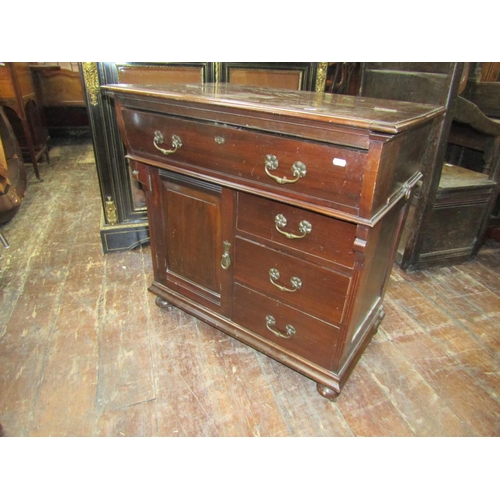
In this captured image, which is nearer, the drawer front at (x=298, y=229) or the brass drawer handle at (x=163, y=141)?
the drawer front at (x=298, y=229)

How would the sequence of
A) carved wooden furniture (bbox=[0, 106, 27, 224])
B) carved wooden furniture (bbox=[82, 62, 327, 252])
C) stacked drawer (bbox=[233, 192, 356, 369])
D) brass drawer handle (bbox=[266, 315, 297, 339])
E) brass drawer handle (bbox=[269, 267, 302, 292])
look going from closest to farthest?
stacked drawer (bbox=[233, 192, 356, 369]) → brass drawer handle (bbox=[269, 267, 302, 292]) → brass drawer handle (bbox=[266, 315, 297, 339]) → carved wooden furniture (bbox=[82, 62, 327, 252]) → carved wooden furniture (bbox=[0, 106, 27, 224])

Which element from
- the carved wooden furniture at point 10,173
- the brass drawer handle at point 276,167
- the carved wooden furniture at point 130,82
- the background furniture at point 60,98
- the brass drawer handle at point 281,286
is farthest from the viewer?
the background furniture at point 60,98

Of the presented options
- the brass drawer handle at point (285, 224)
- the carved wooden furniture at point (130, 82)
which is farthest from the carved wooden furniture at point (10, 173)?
the brass drawer handle at point (285, 224)

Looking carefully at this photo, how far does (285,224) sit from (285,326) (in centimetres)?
39

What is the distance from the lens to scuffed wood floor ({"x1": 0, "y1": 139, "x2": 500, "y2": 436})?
1198 millimetres

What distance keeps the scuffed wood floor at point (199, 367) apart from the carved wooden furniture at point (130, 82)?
226 mm

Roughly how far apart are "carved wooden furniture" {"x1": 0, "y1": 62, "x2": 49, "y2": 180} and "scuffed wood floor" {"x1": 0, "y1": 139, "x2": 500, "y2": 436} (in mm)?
1675

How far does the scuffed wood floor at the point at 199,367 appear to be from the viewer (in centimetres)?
120

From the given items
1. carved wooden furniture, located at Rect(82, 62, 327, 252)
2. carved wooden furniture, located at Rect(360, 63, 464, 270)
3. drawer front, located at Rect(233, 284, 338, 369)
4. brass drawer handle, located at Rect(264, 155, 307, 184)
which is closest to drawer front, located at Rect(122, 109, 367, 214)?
brass drawer handle, located at Rect(264, 155, 307, 184)

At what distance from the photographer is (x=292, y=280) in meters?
1.17

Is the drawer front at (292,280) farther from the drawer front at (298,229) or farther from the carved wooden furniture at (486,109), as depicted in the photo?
the carved wooden furniture at (486,109)

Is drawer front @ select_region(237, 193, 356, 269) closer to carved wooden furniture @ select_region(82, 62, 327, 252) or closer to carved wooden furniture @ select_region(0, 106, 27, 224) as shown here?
carved wooden furniture @ select_region(82, 62, 327, 252)

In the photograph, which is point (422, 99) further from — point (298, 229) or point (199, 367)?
point (199, 367)

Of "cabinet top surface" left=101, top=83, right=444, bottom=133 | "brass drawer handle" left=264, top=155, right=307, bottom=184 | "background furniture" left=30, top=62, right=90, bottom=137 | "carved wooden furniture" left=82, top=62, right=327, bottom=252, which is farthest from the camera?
"background furniture" left=30, top=62, right=90, bottom=137
